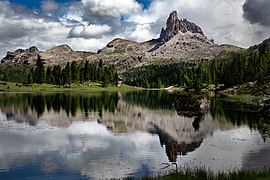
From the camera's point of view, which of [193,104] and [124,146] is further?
[193,104]

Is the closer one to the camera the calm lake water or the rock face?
the calm lake water

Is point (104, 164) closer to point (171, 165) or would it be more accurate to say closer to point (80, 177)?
point (80, 177)

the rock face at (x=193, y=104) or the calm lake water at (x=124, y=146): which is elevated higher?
the rock face at (x=193, y=104)

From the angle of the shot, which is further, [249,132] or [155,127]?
[155,127]

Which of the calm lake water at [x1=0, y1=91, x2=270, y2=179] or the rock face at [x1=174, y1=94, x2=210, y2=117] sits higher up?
the rock face at [x1=174, y1=94, x2=210, y2=117]

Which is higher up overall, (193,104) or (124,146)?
(193,104)

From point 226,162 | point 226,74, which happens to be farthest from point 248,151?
point 226,74

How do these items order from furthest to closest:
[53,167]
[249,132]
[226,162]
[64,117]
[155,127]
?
[64,117] → [155,127] → [249,132] → [226,162] → [53,167]

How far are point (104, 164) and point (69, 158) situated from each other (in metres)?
4.48

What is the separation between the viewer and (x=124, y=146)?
39375 millimetres

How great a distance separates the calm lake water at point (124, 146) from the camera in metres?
28.7

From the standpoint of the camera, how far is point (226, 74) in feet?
613

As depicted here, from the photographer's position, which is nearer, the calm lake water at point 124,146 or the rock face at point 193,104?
the calm lake water at point 124,146

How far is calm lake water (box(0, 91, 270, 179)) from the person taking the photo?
94.1 ft
